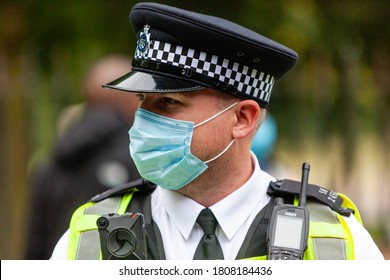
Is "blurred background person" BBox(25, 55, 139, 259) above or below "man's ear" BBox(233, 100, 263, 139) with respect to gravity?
below

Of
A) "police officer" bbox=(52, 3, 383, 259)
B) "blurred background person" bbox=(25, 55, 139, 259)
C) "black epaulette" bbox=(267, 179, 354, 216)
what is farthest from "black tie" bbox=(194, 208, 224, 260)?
"blurred background person" bbox=(25, 55, 139, 259)

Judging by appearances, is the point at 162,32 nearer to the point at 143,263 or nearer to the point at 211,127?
the point at 211,127

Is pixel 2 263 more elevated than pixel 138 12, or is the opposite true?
pixel 138 12

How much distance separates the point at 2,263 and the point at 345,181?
674 centimetres

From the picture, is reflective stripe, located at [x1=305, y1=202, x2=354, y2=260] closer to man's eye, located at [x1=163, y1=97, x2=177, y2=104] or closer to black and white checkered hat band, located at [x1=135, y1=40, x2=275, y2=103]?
black and white checkered hat band, located at [x1=135, y1=40, x2=275, y2=103]

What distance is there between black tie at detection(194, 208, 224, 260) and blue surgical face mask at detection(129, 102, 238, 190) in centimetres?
15

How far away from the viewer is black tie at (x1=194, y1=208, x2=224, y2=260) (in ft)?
11.5

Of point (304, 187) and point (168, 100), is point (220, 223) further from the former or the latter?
point (168, 100)

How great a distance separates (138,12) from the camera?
3.79 metres

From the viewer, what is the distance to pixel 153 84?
357cm

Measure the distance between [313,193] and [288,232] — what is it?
28cm

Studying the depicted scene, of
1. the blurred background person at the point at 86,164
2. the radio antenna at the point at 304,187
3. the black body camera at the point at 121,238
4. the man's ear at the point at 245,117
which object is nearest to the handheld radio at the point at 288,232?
the radio antenna at the point at 304,187

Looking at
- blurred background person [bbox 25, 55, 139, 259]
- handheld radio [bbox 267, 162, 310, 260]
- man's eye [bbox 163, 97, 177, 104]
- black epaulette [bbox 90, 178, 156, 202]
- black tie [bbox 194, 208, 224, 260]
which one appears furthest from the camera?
blurred background person [bbox 25, 55, 139, 259]

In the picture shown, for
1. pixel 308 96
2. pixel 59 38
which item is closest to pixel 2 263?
pixel 59 38
